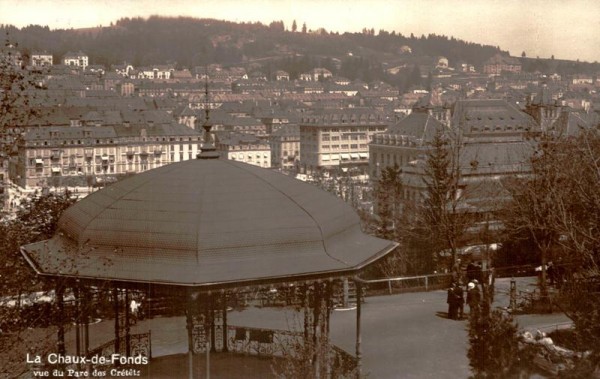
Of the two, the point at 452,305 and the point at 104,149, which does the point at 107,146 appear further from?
the point at 452,305

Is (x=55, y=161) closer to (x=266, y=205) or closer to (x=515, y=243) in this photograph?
(x=515, y=243)

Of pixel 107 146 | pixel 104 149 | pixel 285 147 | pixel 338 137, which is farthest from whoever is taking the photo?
pixel 285 147

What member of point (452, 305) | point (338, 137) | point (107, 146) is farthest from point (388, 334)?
point (338, 137)

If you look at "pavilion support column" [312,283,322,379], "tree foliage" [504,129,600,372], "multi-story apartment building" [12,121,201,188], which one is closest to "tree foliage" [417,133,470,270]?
"tree foliage" [504,129,600,372]

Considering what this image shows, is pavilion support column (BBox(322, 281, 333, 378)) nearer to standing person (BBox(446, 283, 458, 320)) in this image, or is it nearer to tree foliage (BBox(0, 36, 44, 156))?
standing person (BBox(446, 283, 458, 320))

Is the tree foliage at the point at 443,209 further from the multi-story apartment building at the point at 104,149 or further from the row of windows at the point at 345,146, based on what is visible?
the row of windows at the point at 345,146

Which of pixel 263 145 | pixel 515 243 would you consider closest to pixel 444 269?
pixel 515 243
